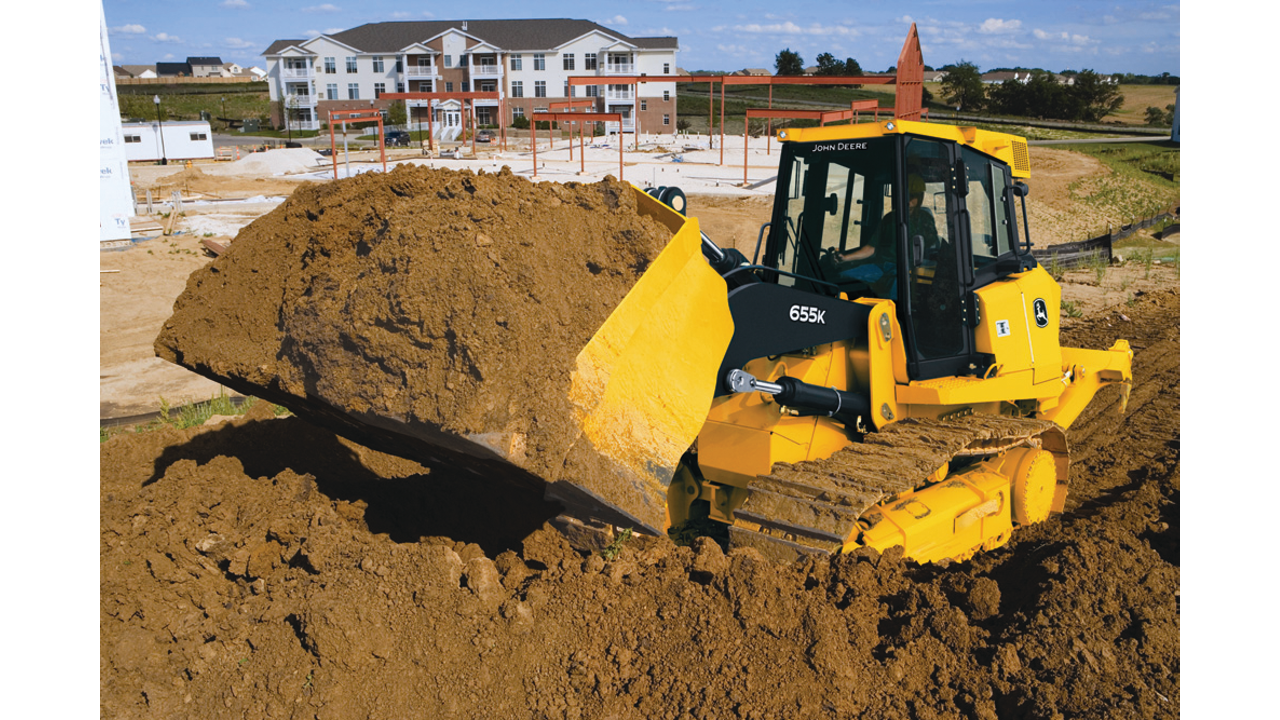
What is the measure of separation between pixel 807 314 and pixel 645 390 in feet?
4.30

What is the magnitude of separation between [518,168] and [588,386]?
3284 centimetres

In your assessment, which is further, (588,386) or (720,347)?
(720,347)

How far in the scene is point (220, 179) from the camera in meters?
36.0

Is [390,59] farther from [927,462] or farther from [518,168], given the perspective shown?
[927,462]

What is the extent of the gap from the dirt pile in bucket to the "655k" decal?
0.95 metres

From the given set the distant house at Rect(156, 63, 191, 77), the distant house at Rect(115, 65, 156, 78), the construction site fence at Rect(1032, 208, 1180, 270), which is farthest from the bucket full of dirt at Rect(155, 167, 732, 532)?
the distant house at Rect(115, 65, 156, 78)

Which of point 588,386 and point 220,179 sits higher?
point 220,179

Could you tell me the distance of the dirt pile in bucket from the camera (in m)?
3.60

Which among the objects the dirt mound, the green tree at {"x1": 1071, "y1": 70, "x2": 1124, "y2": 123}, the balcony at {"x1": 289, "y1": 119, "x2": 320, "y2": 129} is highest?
the balcony at {"x1": 289, "y1": 119, "x2": 320, "y2": 129}

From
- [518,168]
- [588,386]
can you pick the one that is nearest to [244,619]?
[588,386]

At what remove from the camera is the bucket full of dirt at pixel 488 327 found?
142 inches

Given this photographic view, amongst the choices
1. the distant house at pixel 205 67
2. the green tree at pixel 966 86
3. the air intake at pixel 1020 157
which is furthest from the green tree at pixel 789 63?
the distant house at pixel 205 67

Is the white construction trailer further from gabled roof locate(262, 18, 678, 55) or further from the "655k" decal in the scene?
the "655k" decal

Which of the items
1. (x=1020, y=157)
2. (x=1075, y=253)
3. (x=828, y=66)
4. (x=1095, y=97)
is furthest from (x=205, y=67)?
(x=1020, y=157)
